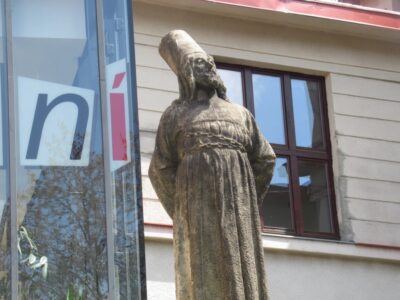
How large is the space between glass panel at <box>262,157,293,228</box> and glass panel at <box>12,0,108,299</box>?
4002 millimetres

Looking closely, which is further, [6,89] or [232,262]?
[6,89]

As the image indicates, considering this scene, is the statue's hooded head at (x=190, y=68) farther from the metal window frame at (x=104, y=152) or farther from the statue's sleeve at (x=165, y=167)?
the metal window frame at (x=104, y=152)

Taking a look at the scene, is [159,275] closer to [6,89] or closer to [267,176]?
[6,89]

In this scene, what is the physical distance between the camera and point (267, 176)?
35.3 ft

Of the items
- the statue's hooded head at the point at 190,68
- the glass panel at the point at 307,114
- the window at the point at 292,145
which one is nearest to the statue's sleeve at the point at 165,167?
the statue's hooded head at the point at 190,68

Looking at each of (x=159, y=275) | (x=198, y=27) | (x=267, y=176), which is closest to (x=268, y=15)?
(x=198, y=27)

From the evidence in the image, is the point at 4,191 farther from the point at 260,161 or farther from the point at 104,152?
the point at 260,161

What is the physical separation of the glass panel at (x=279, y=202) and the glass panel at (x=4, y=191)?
472 centimetres

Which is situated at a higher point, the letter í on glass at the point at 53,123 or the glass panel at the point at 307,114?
the glass panel at the point at 307,114

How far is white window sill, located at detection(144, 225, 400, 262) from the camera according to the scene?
18531mm

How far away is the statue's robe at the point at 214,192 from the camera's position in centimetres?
1005

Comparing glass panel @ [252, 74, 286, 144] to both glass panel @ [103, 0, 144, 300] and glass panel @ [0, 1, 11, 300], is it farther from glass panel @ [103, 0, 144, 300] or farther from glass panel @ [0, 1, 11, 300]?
glass panel @ [0, 1, 11, 300]

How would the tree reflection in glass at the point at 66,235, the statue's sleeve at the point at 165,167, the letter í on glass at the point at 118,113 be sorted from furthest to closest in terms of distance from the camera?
the letter í on glass at the point at 118,113, the tree reflection in glass at the point at 66,235, the statue's sleeve at the point at 165,167

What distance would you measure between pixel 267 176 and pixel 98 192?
4.44m
